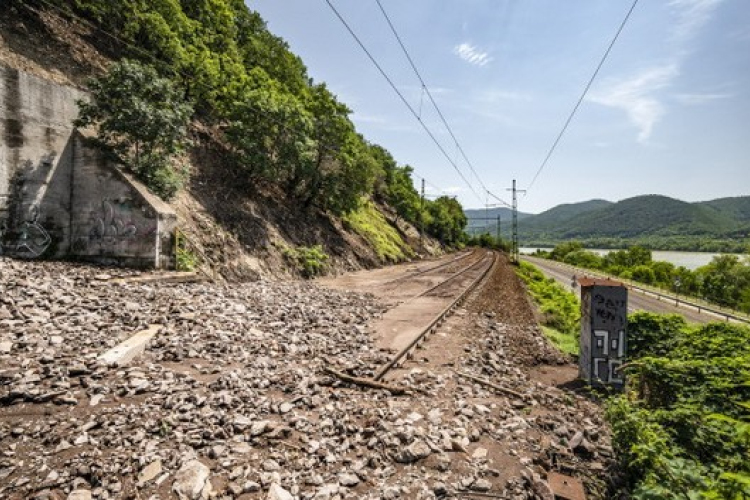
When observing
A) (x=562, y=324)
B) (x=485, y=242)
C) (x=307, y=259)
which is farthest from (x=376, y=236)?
(x=485, y=242)

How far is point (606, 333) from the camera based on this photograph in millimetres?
7836

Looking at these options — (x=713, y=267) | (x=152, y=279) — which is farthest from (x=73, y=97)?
(x=713, y=267)

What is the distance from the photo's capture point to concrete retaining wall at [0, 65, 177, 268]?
1185 centimetres

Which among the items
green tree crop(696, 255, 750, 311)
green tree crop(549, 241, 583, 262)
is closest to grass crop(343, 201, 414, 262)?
green tree crop(696, 255, 750, 311)

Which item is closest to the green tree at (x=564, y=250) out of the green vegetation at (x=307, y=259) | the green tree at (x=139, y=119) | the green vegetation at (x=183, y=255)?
the green vegetation at (x=307, y=259)

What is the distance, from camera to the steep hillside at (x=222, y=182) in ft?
51.9

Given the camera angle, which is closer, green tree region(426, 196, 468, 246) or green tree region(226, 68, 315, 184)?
green tree region(226, 68, 315, 184)

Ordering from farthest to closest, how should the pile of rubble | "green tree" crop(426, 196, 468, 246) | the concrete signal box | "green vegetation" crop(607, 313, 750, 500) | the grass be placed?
"green tree" crop(426, 196, 468, 246)
the grass
the concrete signal box
the pile of rubble
"green vegetation" crop(607, 313, 750, 500)

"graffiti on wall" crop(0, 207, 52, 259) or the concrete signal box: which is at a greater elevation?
"graffiti on wall" crop(0, 207, 52, 259)

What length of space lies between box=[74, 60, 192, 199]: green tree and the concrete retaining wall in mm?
761

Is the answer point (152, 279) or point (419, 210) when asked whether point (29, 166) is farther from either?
point (419, 210)

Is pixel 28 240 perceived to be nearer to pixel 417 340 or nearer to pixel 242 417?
pixel 242 417

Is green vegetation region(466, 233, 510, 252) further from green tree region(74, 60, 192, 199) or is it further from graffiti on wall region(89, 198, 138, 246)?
graffiti on wall region(89, 198, 138, 246)

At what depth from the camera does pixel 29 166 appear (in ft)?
40.0
